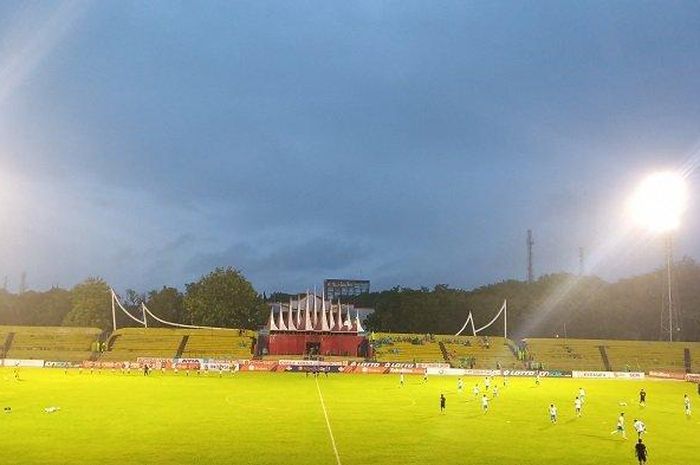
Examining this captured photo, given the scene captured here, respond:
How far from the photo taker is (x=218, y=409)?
41.2 meters

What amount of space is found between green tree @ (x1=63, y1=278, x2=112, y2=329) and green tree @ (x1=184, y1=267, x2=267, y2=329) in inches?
619

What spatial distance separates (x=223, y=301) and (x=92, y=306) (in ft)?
82.7

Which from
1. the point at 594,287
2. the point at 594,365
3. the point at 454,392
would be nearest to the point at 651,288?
the point at 594,287

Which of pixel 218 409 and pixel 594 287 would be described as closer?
pixel 218 409

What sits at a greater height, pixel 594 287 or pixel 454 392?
pixel 594 287

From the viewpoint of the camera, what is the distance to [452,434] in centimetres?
3244

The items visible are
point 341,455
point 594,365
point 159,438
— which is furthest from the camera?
point 594,365

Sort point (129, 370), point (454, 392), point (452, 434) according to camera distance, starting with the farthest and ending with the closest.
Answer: point (129, 370) → point (454, 392) → point (452, 434)

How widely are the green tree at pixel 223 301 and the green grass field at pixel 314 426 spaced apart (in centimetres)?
6851

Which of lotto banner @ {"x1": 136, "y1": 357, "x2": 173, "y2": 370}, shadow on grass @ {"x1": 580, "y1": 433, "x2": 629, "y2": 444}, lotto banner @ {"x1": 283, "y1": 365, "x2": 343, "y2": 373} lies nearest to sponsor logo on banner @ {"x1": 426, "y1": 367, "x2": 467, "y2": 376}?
lotto banner @ {"x1": 283, "y1": 365, "x2": 343, "y2": 373}

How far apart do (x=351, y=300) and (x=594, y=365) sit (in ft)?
330

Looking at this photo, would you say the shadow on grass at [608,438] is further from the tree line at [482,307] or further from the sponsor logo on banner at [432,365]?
the tree line at [482,307]

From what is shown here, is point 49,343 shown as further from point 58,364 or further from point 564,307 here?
point 564,307

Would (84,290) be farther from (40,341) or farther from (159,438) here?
(159,438)
